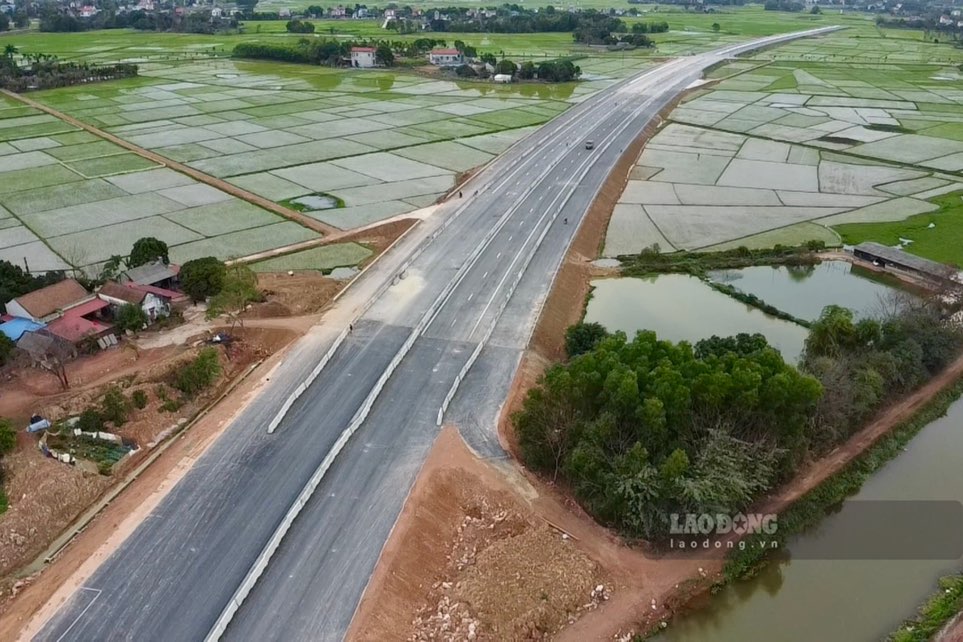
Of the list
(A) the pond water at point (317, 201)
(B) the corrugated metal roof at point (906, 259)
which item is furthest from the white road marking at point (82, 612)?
(B) the corrugated metal roof at point (906, 259)

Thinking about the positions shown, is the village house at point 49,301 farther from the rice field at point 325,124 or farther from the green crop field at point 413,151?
the rice field at point 325,124

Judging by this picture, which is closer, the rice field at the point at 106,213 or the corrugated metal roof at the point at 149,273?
the corrugated metal roof at the point at 149,273

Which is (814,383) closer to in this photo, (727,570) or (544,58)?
(727,570)

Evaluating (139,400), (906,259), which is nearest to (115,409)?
(139,400)

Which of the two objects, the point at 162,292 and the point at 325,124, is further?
the point at 325,124

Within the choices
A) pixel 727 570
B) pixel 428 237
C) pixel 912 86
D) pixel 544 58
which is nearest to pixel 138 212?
pixel 428 237

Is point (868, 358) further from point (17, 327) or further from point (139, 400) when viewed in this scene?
point (17, 327)
